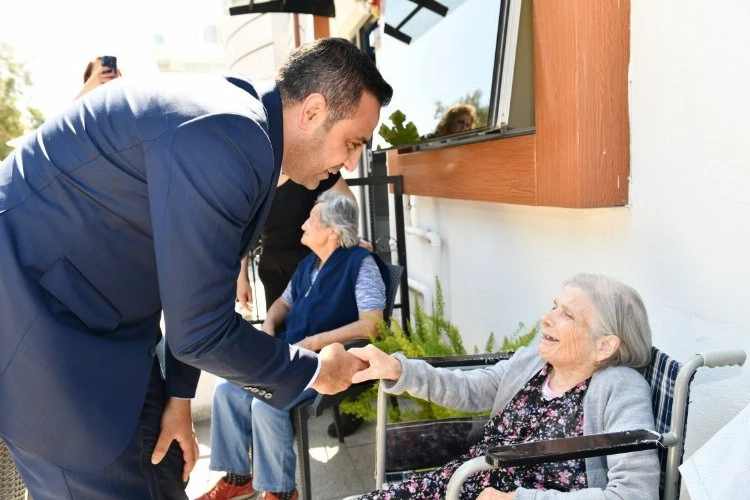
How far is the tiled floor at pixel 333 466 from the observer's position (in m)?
3.12

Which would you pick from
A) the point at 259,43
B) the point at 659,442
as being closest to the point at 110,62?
the point at 659,442

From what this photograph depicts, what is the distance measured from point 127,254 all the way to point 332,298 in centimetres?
170

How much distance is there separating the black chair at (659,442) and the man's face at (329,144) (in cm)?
83

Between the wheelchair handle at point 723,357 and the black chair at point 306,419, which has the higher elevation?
the wheelchair handle at point 723,357

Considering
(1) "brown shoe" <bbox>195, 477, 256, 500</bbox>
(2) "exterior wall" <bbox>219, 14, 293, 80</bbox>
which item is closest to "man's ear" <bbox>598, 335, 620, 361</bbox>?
(1) "brown shoe" <bbox>195, 477, 256, 500</bbox>

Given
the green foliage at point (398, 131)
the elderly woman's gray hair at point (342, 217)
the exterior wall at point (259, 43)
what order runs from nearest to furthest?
1. the elderly woman's gray hair at point (342, 217)
2. the green foliage at point (398, 131)
3. the exterior wall at point (259, 43)

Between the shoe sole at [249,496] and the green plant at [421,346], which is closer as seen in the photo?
the green plant at [421,346]

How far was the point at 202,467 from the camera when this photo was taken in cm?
341

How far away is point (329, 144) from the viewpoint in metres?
1.56

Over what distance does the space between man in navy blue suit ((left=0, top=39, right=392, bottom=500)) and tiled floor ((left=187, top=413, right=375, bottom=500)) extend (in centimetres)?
175

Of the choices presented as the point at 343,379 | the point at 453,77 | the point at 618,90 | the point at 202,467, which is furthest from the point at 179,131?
the point at 202,467

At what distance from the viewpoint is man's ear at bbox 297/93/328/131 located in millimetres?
1497

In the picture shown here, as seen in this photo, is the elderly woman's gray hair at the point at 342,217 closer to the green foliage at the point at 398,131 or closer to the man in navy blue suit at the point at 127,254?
the green foliage at the point at 398,131

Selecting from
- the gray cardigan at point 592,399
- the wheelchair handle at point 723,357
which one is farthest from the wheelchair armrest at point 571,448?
the wheelchair handle at point 723,357
